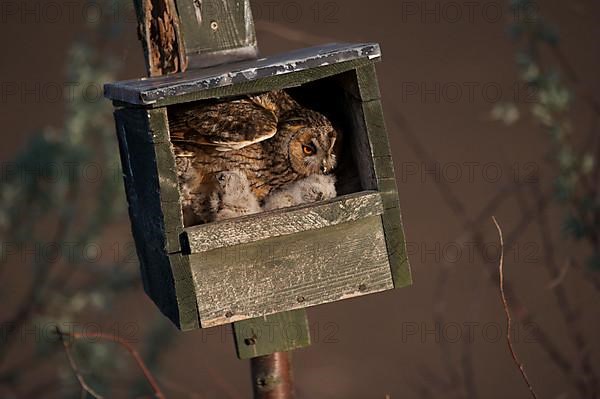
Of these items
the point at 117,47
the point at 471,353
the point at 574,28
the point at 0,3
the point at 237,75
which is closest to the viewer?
the point at 237,75

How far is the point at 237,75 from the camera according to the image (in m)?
2.57

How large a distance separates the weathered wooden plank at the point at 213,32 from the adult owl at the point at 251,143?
205 mm

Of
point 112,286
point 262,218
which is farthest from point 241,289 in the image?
point 112,286

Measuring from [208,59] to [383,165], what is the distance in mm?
789

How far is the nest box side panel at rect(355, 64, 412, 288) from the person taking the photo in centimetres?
270

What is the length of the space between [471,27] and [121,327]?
5.10 metres

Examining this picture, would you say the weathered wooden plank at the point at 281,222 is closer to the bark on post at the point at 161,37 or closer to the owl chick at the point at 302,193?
the owl chick at the point at 302,193

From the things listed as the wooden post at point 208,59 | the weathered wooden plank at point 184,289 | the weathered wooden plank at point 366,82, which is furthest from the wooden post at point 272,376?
the weathered wooden plank at point 366,82

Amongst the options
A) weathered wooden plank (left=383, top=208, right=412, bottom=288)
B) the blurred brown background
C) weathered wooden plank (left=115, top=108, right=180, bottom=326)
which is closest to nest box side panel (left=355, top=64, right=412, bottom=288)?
weathered wooden plank (left=383, top=208, right=412, bottom=288)

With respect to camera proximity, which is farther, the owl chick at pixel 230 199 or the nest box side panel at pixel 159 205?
the owl chick at pixel 230 199

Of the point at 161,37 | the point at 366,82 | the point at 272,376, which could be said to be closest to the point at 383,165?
the point at 366,82

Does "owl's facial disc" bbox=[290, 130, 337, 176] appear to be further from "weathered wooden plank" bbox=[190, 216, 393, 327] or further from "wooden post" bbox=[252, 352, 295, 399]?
"wooden post" bbox=[252, 352, 295, 399]

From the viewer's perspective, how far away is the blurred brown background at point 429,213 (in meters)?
6.26

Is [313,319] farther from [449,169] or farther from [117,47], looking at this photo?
[117,47]
